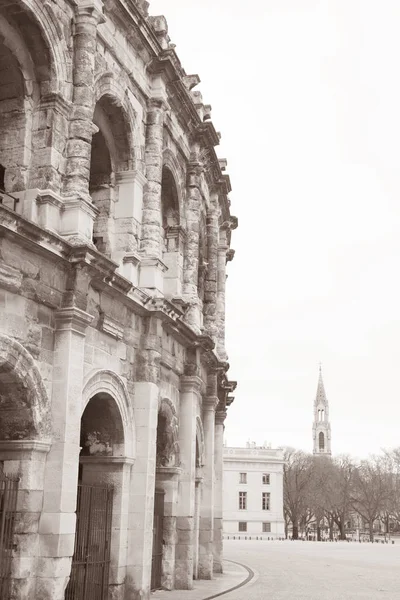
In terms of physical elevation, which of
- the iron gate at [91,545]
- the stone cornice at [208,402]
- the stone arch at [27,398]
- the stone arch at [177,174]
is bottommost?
the iron gate at [91,545]

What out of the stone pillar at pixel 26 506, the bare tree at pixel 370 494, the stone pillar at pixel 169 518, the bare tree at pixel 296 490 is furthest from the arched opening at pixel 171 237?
the bare tree at pixel 296 490

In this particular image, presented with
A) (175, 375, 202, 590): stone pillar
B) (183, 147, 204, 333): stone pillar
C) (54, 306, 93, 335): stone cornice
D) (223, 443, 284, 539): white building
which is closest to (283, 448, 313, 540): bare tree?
(223, 443, 284, 539): white building

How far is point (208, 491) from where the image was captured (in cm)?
1911

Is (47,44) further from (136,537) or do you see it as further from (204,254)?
(204,254)

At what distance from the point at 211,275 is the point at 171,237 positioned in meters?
3.07

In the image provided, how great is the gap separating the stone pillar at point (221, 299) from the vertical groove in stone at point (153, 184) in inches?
301

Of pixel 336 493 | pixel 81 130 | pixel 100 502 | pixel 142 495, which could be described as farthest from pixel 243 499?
pixel 81 130

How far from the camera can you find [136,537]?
510 inches

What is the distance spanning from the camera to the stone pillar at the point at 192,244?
56.4 feet

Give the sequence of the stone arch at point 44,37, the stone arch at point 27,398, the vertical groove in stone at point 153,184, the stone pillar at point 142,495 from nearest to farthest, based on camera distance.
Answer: the stone arch at point 27,398 → the stone arch at point 44,37 → the stone pillar at point 142,495 → the vertical groove in stone at point 153,184

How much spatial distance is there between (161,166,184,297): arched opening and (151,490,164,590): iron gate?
4.25 metres

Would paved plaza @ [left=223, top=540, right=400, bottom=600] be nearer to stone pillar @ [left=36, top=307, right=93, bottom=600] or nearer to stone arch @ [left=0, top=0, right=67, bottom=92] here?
stone pillar @ [left=36, top=307, right=93, bottom=600]

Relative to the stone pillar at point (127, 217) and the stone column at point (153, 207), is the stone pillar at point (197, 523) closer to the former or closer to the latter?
the stone column at point (153, 207)

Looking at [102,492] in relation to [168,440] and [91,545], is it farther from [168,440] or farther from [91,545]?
[168,440]
